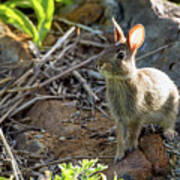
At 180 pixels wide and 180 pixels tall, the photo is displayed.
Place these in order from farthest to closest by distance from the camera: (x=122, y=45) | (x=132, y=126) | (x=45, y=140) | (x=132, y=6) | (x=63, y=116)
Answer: (x=132, y=6), (x=63, y=116), (x=45, y=140), (x=132, y=126), (x=122, y=45)

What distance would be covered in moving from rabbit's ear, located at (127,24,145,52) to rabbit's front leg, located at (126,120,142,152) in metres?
1.00

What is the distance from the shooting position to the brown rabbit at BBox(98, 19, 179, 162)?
160 inches

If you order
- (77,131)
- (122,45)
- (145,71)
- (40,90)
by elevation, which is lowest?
(77,131)

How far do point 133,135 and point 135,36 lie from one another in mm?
1299

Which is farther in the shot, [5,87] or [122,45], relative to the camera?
[5,87]

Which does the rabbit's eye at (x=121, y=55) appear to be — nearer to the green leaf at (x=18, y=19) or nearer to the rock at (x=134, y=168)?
the rock at (x=134, y=168)

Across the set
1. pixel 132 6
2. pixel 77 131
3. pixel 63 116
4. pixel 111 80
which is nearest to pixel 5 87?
pixel 63 116

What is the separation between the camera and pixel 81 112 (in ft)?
18.2

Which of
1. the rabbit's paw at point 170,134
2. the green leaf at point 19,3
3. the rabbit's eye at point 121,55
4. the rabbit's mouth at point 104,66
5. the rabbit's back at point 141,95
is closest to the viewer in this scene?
the rabbit's mouth at point 104,66

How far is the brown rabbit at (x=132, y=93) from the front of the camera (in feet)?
13.3

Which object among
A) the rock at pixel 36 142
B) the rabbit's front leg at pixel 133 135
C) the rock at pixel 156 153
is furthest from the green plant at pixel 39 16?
the rock at pixel 156 153

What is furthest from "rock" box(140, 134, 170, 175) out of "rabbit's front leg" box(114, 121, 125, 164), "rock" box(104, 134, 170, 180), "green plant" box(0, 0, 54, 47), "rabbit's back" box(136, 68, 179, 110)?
"green plant" box(0, 0, 54, 47)

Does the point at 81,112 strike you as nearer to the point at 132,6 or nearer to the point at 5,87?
the point at 5,87

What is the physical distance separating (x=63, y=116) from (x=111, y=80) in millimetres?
1388
